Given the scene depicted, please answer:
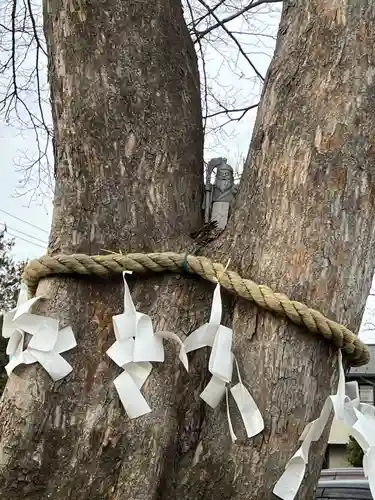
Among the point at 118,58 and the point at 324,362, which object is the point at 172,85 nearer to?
the point at 118,58

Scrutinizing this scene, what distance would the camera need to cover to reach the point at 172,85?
1.71 m

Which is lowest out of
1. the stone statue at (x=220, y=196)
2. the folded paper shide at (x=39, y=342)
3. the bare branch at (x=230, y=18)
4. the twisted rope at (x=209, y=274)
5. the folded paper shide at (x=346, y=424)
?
the folded paper shide at (x=346, y=424)

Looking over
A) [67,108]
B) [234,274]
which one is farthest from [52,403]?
[67,108]

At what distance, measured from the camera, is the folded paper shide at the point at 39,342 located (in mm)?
1453

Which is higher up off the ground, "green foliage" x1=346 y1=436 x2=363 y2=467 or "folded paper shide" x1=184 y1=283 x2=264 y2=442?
"folded paper shide" x1=184 y1=283 x2=264 y2=442

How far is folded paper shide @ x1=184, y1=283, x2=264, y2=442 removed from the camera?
1343 mm

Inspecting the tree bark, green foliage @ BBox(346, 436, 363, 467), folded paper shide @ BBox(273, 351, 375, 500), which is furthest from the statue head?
green foliage @ BBox(346, 436, 363, 467)

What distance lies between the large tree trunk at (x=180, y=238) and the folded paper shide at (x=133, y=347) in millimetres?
38

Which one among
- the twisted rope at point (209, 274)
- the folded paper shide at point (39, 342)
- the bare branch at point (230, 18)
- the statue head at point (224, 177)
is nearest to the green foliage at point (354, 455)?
the bare branch at point (230, 18)

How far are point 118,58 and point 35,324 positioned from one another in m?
0.71

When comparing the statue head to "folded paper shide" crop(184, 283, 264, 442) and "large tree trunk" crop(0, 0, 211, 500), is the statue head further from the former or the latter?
"folded paper shide" crop(184, 283, 264, 442)

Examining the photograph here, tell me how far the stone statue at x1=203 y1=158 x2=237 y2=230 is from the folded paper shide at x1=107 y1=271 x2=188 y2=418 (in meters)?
0.35

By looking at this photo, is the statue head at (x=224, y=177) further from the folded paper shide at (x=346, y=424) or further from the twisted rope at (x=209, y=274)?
the folded paper shide at (x=346, y=424)

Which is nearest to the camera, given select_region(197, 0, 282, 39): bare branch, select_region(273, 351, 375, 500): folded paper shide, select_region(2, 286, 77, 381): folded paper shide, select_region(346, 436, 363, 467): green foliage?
select_region(273, 351, 375, 500): folded paper shide
